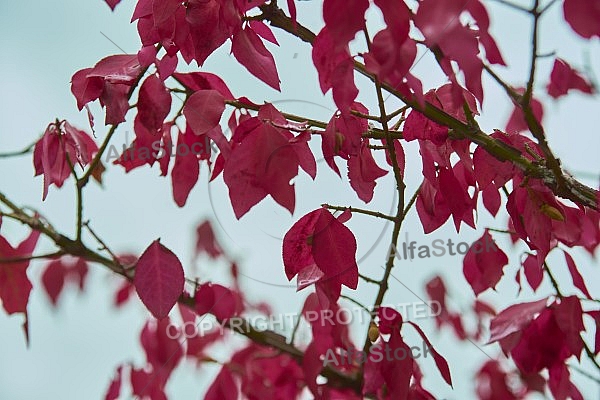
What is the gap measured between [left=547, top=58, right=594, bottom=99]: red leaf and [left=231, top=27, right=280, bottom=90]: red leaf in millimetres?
601

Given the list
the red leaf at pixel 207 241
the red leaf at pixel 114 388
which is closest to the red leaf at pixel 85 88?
the red leaf at pixel 114 388

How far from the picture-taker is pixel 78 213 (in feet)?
2.95

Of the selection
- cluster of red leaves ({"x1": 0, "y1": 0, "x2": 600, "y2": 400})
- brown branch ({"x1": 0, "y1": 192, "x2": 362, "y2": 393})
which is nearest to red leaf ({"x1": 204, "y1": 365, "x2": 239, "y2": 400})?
brown branch ({"x1": 0, "y1": 192, "x2": 362, "y2": 393})

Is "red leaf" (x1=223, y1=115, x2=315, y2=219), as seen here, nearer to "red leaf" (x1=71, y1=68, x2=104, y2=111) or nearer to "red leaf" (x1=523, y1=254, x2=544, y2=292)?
"red leaf" (x1=71, y1=68, x2=104, y2=111)

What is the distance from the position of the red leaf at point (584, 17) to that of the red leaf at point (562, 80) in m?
0.67

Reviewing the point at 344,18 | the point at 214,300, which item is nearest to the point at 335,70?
the point at 344,18

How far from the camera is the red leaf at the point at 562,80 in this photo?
1097mm

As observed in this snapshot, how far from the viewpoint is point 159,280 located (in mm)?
758

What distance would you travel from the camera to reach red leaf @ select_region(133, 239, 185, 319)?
Answer: 74 centimetres

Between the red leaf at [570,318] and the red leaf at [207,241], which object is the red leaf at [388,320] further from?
the red leaf at [207,241]

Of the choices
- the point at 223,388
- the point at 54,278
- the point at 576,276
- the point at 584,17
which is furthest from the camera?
the point at 54,278

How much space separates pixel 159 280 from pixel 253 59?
258 millimetres

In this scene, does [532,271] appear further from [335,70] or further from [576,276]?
[335,70]

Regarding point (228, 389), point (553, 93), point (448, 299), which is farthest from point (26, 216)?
point (448, 299)
